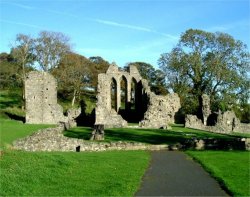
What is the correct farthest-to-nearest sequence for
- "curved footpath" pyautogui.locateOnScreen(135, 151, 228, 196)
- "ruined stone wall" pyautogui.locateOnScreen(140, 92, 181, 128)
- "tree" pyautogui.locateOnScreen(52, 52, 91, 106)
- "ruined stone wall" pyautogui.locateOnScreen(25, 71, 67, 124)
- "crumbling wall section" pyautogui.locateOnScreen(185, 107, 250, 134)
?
"tree" pyautogui.locateOnScreen(52, 52, 91, 106), "ruined stone wall" pyautogui.locateOnScreen(25, 71, 67, 124), "crumbling wall section" pyautogui.locateOnScreen(185, 107, 250, 134), "ruined stone wall" pyautogui.locateOnScreen(140, 92, 181, 128), "curved footpath" pyautogui.locateOnScreen(135, 151, 228, 196)

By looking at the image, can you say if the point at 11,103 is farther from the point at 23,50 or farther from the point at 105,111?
the point at 105,111

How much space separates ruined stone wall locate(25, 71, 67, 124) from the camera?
143 ft

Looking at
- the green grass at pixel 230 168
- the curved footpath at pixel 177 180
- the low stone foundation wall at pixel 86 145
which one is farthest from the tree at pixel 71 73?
the curved footpath at pixel 177 180

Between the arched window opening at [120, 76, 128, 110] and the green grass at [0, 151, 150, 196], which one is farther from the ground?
the arched window opening at [120, 76, 128, 110]

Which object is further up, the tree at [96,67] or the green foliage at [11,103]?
the tree at [96,67]

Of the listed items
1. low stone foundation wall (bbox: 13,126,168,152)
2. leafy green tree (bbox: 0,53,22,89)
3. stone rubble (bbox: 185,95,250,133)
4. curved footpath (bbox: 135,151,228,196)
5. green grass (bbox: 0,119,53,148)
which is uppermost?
leafy green tree (bbox: 0,53,22,89)

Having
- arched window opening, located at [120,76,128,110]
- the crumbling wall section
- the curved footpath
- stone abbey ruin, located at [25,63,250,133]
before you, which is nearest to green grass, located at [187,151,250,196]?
the curved footpath

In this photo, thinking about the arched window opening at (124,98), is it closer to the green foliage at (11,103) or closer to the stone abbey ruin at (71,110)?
the stone abbey ruin at (71,110)

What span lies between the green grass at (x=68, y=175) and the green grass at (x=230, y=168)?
259cm

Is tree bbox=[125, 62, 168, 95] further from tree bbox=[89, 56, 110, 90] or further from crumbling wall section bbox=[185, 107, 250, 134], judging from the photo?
crumbling wall section bbox=[185, 107, 250, 134]

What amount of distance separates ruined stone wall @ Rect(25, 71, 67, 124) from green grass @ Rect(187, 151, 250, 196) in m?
24.4

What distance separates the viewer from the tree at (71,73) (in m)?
59.4

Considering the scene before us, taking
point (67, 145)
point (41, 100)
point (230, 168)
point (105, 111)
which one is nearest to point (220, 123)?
point (105, 111)

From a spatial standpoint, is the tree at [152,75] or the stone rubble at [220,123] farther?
the tree at [152,75]
